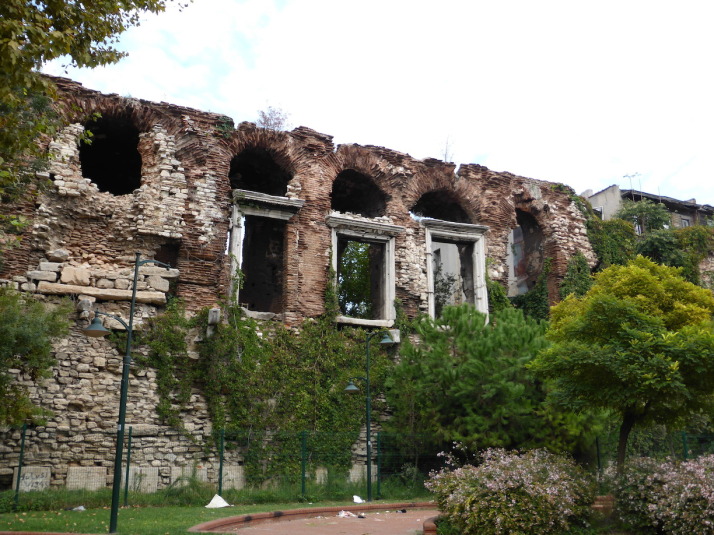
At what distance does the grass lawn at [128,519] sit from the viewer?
998cm

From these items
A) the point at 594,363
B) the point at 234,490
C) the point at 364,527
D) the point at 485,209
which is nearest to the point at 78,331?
the point at 234,490

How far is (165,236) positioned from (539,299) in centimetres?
1218

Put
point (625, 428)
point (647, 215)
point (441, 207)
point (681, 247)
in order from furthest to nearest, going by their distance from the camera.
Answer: point (647, 215) → point (681, 247) → point (441, 207) → point (625, 428)

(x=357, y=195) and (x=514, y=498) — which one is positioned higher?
(x=357, y=195)

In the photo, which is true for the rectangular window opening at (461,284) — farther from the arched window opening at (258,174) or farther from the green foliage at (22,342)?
the green foliage at (22,342)

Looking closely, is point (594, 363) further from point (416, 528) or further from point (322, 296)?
point (322, 296)

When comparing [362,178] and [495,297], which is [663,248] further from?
[362,178]

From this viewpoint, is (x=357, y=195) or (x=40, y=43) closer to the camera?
(x=40, y=43)

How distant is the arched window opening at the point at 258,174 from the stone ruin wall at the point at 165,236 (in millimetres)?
744

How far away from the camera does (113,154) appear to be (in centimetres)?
2025

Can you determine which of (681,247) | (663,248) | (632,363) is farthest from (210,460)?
(681,247)

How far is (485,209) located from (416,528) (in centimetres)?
1310

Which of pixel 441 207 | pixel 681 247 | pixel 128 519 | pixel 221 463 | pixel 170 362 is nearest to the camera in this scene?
pixel 128 519

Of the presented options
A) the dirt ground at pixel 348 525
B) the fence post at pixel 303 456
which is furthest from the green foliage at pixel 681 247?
the dirt ground at pixel 348 525
